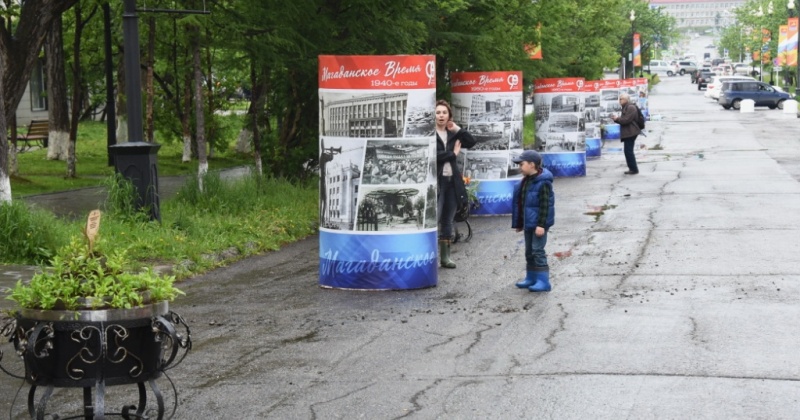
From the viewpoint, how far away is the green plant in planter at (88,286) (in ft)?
22.1

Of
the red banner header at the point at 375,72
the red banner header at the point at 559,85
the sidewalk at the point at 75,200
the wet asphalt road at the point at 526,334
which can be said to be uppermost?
the red banner header at the point at 375,72

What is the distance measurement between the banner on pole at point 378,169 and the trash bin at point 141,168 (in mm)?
3576

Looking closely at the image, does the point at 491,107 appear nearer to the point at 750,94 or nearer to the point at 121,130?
the point at 121,130

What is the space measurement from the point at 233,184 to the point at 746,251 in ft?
26.6

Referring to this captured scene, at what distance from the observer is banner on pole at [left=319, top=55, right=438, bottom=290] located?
12.3m

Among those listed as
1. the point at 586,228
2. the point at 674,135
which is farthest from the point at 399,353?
the point at 674,135

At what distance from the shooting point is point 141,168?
50.9 feet

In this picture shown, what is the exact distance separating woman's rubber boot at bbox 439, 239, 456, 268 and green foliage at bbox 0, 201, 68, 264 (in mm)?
4195

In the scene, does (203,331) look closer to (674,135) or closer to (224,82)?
(224,82)

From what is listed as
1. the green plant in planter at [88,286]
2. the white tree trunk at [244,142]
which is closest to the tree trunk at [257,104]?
the white tree trunk at [244,142]

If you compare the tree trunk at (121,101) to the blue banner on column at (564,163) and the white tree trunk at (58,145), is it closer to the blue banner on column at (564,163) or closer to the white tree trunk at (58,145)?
the white tree trunk at (58,145)

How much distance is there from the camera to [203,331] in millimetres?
10297

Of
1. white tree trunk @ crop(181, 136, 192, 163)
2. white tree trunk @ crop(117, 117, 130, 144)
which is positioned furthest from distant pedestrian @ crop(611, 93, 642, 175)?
white tree trunk @ crop(117, 117, 130, 144)

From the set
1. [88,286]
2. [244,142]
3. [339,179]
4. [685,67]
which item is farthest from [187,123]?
[685,67]
